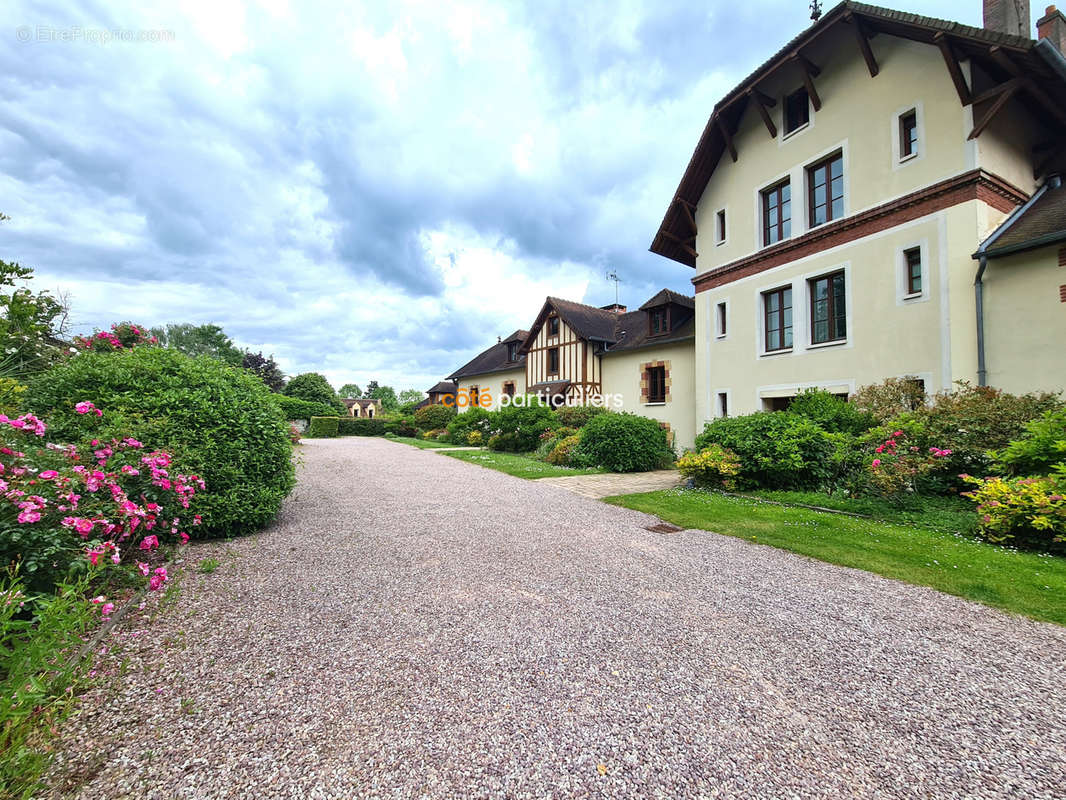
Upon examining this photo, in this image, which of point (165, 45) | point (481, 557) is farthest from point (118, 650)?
point (165, 45)

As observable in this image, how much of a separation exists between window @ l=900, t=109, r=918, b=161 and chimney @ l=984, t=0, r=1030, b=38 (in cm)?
240

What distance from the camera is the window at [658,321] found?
1582 cm

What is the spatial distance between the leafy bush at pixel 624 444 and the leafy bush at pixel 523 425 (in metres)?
3.86

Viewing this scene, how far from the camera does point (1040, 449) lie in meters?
5.11

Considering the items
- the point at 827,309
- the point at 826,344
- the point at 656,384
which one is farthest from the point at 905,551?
the point at 656,384

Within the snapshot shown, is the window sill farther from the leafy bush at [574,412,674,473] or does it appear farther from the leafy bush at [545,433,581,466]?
the leafy bush at [545,433,581,466]

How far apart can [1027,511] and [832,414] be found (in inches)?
157

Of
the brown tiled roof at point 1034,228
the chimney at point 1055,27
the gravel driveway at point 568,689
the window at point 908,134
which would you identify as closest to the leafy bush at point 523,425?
the window at point 908,134

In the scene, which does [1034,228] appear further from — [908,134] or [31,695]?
[31,695]

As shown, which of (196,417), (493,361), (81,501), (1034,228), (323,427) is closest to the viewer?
(81,501)

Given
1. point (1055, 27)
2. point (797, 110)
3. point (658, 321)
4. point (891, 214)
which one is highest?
point (1055, 27)

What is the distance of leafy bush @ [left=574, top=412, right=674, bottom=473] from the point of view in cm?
1106

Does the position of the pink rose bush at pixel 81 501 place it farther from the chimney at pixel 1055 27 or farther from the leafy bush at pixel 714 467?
the chimney at pixel 1055 27

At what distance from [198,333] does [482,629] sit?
57.1 meters
